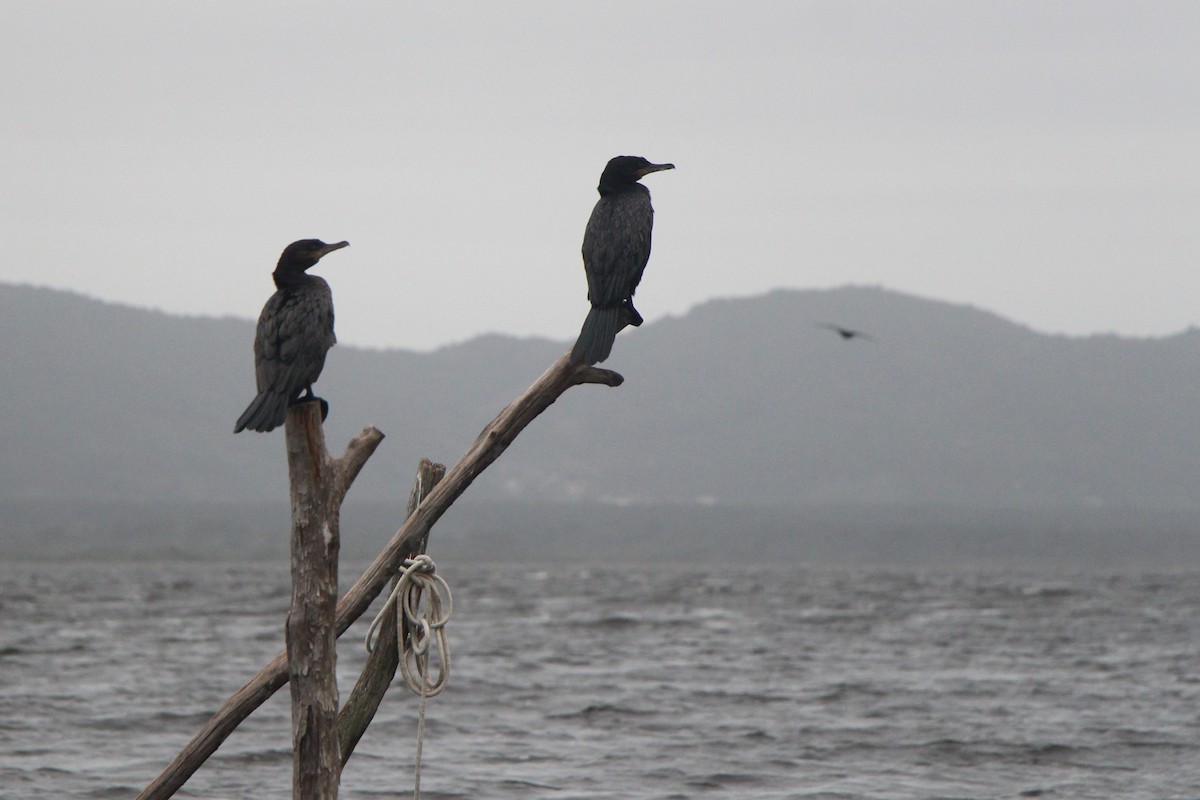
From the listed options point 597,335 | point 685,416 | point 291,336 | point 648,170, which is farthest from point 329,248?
point 685,416

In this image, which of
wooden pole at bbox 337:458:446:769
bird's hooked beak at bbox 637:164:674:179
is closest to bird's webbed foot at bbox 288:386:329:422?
wooden pole at bbox 337:458:446:769

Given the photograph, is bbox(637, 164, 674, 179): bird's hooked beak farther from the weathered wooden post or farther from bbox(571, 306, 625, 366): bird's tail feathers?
the weathered wooden post

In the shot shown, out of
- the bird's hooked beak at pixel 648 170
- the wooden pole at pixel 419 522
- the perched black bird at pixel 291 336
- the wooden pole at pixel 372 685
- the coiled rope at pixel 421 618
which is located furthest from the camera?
the bird's hooked beak at pixel 648 170

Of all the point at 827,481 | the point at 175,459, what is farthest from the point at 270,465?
the point at 827,481

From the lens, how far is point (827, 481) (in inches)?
5049

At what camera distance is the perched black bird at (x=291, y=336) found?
25.7 feet

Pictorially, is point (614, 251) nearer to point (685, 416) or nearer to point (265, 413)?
point (265, 413)

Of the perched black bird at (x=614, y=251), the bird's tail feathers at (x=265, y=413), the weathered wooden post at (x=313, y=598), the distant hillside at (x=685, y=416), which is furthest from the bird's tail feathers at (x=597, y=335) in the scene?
the distant hillside at (x=685, y=416)

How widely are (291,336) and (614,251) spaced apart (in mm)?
2086

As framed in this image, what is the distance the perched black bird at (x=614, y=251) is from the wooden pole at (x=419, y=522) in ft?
0.58

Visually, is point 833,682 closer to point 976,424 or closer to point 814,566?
point 814,566

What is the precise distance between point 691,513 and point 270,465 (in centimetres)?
3855

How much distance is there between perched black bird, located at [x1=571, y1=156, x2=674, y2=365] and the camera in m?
8.45

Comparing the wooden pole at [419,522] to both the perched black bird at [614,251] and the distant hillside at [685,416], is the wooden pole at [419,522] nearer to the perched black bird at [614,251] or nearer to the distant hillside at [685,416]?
the perched black bird at [614,251]
